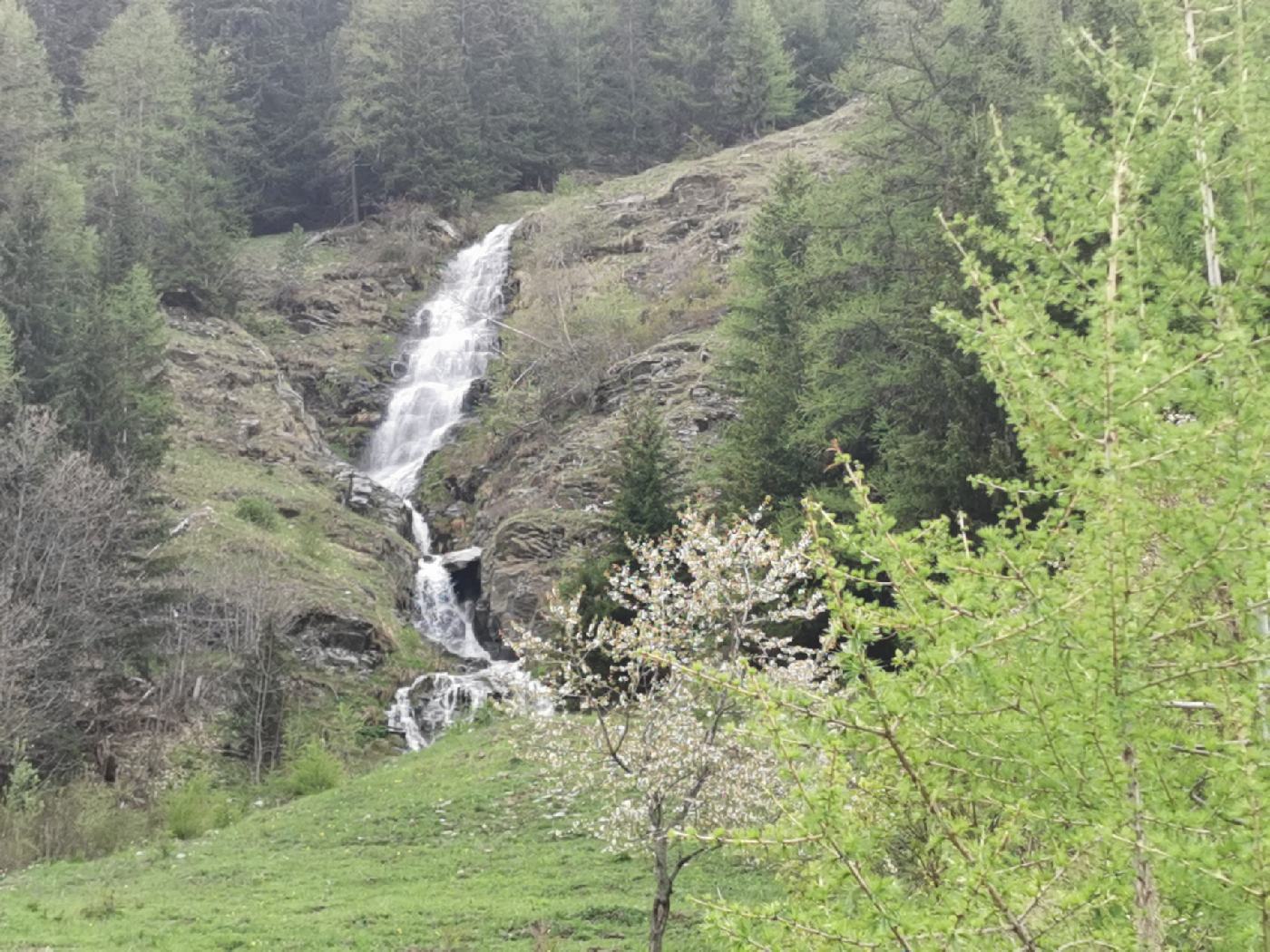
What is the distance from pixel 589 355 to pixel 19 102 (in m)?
26.2

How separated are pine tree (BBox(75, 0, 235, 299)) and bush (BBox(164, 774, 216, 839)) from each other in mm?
26207

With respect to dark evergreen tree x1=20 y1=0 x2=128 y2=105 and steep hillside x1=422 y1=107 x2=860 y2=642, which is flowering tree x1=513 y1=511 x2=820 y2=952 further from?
dark evergreen tree x1=20 y1=0 x2=128 y2=105

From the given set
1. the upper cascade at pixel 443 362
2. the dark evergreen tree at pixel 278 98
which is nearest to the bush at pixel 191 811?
the upper cascade at pixel 443 362

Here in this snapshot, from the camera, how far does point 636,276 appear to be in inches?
1711

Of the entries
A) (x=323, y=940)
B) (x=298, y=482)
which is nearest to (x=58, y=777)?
(x=323, y=940)

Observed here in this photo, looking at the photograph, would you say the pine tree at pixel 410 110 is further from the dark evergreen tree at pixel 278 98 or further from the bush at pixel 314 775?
the bush at pixel 314 775

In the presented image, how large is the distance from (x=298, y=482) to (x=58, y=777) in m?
15.7

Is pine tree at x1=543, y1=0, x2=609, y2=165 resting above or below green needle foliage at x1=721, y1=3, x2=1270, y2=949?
above

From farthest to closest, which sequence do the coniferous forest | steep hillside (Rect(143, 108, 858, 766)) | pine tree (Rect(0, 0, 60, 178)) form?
pine tree (Rect(0, 0, 60, 178)), steep hillside (Rect(143, 108, 858, 766)), the coniferous forest

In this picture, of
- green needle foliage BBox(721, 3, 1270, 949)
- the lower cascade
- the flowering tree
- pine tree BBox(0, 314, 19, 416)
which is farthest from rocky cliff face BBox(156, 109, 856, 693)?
green needle foliage BBox(721, 3, 1270, 949)

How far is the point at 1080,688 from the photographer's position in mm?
2918

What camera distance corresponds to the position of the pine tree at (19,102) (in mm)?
40375

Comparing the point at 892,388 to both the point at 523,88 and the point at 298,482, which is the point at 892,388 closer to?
the point at 298,482

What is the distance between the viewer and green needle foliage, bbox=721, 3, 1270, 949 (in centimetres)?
281
